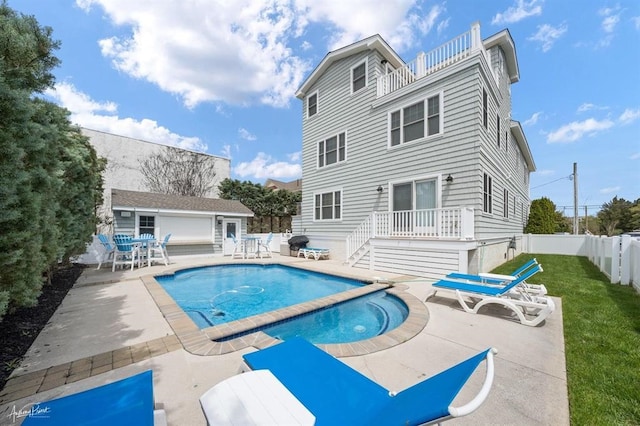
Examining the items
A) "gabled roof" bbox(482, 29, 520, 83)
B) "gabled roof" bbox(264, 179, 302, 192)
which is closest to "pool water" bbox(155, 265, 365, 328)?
"gabled roof" bbox(482, 29, 520, 83)

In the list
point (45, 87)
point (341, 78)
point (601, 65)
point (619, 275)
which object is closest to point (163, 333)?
point (45, 87)

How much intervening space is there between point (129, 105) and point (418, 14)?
15.9 metres

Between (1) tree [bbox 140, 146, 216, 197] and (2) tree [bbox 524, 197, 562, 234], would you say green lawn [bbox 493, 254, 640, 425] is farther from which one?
(1) tree [bbox 140, 146, 216, 197]

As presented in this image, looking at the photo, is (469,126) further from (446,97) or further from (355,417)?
(355,417)

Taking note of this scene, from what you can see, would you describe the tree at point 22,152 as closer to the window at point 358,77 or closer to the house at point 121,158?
the window at point 358,77

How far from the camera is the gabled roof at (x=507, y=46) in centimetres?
1080

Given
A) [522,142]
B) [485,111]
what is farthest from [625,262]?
[522,142]

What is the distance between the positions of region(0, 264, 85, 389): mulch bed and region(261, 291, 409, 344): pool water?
2.98 m

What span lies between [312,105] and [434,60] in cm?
668

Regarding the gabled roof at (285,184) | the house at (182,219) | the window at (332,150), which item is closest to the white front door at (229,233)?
the house at (182,219)

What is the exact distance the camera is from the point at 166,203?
44.4 ft

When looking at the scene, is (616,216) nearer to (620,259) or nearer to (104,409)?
(620,259)

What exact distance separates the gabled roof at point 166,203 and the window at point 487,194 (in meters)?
12.3

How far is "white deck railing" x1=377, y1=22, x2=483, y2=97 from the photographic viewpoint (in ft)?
27.7
